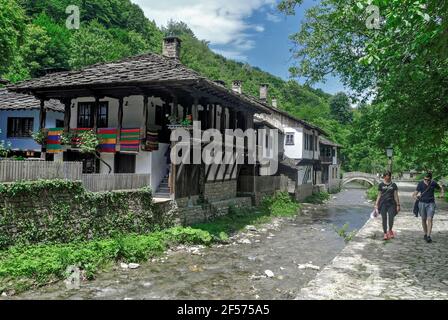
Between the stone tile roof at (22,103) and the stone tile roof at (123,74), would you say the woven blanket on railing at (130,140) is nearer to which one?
the stone tile roof at (123,74)

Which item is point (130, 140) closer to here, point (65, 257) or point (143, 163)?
point (143, 163)

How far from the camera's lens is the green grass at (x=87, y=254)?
10.1 meters

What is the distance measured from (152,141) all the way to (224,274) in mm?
7778

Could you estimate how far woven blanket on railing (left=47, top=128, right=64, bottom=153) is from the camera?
19.5 m

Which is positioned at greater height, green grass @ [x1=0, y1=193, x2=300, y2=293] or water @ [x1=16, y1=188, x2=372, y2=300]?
green grass @ [x1=0, y1=193, x2=300, y2=293]

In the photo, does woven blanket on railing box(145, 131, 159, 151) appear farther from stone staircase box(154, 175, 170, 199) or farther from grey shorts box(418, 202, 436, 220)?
grey shorts box(418, 202, 436, 220)

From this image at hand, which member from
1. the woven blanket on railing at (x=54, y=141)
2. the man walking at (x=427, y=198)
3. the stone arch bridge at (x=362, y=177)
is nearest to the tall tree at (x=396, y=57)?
the man walking at (x=427, y=198)

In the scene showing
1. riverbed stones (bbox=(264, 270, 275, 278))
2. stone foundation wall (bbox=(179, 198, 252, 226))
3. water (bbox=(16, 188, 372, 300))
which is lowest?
water (bbox=(16, 188, 372, 300))

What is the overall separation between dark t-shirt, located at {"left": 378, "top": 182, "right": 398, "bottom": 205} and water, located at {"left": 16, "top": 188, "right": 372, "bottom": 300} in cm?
308

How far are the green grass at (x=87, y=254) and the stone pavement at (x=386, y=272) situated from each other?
648 centimetres

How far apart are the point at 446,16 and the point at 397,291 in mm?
4992

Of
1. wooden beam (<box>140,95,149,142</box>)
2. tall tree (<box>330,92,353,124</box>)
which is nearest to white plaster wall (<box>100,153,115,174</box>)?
wooden beam (<box>140,95,149,142</box>)

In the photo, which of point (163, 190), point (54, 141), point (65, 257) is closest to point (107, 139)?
point (54, 141)

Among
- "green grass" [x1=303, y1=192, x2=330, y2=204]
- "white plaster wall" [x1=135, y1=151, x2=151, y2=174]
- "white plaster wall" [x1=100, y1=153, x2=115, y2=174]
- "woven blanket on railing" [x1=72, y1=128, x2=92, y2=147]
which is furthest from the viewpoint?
"green grass" [x1=303, y1=192, x2=330, y2=204]
